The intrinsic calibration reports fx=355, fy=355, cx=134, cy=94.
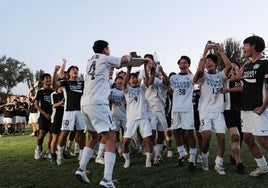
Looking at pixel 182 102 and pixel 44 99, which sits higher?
pixel 44 99

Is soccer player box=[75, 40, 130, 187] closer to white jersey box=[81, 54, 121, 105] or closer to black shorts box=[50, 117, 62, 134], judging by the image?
white jersey box=[81, 54, 121, 105]

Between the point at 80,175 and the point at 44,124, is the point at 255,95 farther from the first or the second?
the point at 44,124

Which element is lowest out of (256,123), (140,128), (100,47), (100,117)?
(140,128)

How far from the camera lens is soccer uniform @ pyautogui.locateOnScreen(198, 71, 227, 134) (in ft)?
24.7

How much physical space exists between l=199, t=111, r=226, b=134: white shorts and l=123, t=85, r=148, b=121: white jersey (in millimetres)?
1731

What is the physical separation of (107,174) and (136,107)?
303 cm

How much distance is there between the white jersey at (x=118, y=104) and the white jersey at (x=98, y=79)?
401 centimetres

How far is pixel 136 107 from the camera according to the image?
883cm

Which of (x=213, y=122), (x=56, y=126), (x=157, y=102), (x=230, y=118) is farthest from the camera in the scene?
(x=56, y=126)

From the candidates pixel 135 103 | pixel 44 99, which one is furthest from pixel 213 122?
pixel 44 99

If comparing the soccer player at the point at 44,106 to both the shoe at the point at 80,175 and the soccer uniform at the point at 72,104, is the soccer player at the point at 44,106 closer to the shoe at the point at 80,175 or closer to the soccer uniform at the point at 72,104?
the soccer uniform at the point at 72,104

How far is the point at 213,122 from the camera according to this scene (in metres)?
7.58

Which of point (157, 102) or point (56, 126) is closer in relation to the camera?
point (157, 102)

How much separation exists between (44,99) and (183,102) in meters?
4.60
